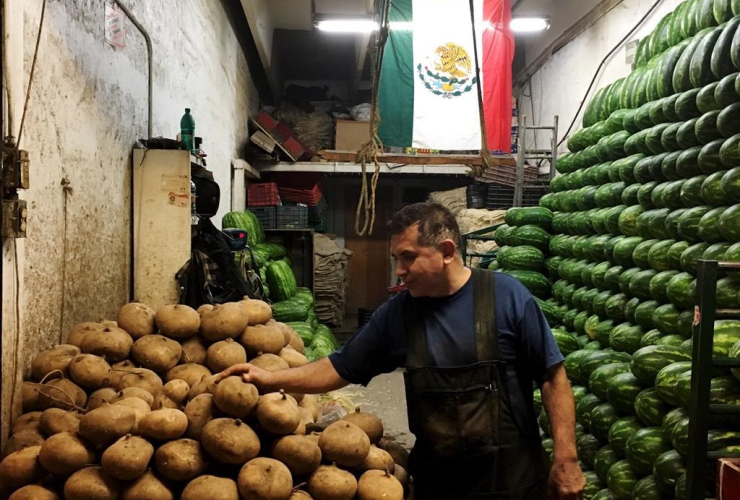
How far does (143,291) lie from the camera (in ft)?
15.6

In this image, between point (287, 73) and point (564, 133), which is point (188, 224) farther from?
point (287, 73)

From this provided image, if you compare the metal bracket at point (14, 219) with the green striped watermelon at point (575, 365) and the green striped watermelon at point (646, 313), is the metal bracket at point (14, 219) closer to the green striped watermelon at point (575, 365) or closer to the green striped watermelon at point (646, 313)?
the green striped watermelon at point (575, 365)

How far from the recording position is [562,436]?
2.29 m

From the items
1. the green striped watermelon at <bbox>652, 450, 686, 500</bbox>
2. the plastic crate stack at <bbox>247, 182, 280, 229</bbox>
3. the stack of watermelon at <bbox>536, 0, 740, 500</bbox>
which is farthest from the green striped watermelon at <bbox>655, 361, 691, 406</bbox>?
the plastic crate stack at <bbox>247, 182, 280, 229</bbox>

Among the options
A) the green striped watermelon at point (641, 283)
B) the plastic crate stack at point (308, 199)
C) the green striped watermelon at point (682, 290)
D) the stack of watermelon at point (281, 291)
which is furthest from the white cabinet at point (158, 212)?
the plastic crate stack at point (308, 199)

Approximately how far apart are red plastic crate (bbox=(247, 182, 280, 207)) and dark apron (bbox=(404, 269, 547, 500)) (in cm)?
855

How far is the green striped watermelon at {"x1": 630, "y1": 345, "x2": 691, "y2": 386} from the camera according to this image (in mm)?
3320

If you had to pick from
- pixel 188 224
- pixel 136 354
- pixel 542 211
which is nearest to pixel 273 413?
pixel 136 354

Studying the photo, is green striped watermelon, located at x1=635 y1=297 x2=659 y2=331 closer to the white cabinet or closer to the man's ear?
the man's ear

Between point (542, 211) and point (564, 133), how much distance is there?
452 centimetres

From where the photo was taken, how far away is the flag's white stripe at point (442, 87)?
6.46 m

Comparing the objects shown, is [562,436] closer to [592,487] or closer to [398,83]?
[592,487]

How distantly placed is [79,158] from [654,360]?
145 inches

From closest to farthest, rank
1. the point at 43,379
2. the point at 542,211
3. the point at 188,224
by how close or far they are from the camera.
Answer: the point at 43,379, the point at 188,224, the point at 542,211
